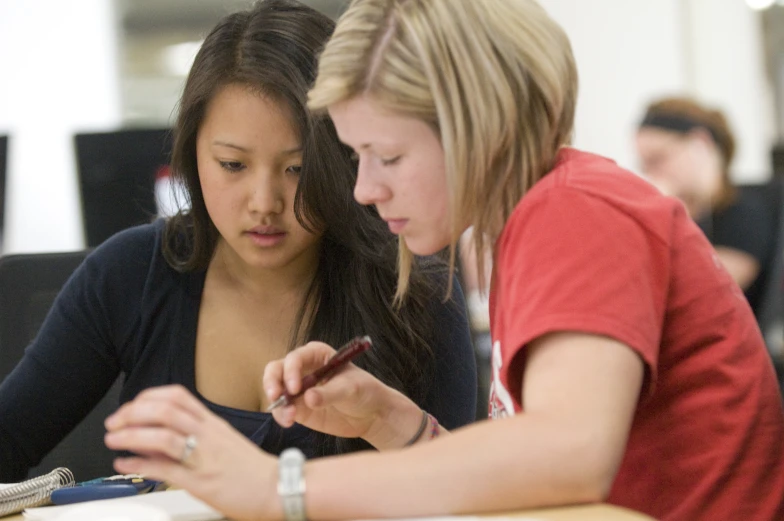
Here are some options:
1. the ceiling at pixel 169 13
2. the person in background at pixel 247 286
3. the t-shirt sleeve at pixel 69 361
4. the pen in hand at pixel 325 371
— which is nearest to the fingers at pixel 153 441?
the pen in hand at pixel 325 371

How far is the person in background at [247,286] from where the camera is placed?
1322 millimetres

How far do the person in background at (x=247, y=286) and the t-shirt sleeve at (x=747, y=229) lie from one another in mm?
2171

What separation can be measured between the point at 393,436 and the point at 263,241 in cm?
34

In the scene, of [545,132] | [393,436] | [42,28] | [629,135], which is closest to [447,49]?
[545,132]

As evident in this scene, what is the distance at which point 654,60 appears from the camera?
5.27 m

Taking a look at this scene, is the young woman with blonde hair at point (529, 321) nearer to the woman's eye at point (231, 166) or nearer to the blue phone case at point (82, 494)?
the blue phone case at point (82, 494)

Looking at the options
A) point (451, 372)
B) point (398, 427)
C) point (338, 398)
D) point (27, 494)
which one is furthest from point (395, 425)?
point (27, 494)

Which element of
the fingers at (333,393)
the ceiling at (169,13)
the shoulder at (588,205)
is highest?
the ceiling at (169,13)

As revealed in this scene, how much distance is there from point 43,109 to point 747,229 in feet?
9.29

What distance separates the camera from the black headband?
368 cm

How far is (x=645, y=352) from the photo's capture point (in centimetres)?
76

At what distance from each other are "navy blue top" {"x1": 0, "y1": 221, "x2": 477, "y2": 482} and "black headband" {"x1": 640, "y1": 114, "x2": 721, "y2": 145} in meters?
2.47

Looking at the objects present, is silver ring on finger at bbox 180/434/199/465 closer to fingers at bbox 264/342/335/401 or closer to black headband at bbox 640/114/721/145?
fingers at bbox 264/342/335/401

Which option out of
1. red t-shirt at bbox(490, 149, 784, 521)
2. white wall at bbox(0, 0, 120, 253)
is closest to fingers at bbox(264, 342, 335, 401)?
red t-shirt at bbox(490, 149, 784, 521)
